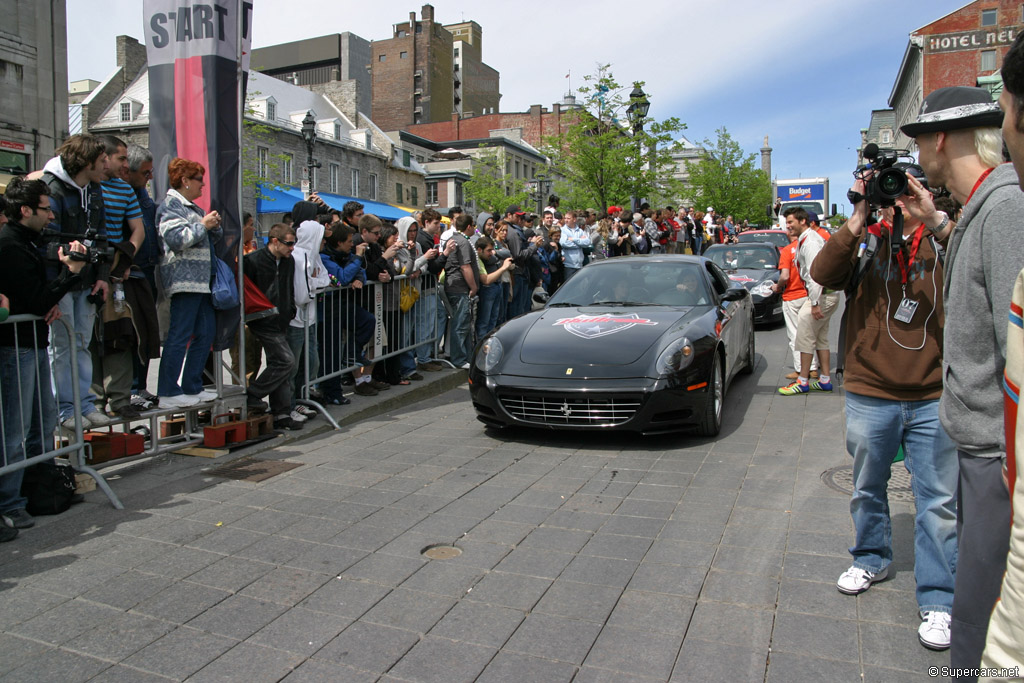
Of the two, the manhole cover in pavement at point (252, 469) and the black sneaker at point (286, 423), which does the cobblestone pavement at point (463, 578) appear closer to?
the manhole cover in pavement at point (252, 469)

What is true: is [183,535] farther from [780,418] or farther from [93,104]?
[93,104]

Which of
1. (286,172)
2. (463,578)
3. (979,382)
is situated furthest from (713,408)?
(286,172)

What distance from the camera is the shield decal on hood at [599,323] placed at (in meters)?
6.36

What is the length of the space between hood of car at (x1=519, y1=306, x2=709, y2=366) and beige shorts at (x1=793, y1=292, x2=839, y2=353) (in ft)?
5.71

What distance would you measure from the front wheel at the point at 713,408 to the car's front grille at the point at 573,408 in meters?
0.69

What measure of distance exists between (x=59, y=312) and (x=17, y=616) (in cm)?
206

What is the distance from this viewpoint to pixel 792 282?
8.59 m

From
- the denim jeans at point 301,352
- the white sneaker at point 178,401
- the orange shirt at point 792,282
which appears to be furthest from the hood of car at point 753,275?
the white sneaker at point 178,401

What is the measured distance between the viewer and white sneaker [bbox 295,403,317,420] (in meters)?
6.64

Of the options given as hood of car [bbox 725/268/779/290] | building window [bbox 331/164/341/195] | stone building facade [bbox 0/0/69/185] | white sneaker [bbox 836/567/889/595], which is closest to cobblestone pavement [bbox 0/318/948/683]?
white sneaker [bbox 836/567/889/595]

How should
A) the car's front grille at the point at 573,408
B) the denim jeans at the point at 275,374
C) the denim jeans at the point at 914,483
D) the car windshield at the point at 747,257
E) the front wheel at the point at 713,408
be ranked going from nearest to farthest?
1. the denim jeans at the point at 914,483
2. the car's front grille at the point at 573,408
3. the front wheel at the point at 713,408
4. the denim jeans at the point at 275,374
5. the car windshield at the point at 747,257

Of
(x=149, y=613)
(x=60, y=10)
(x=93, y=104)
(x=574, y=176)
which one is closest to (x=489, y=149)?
(x=93, y=104)

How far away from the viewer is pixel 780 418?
7.01 metres

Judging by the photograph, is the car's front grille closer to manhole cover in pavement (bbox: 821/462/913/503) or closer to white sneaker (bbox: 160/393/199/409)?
manhole cover in pavement (bbox: 821/462/913/503)
